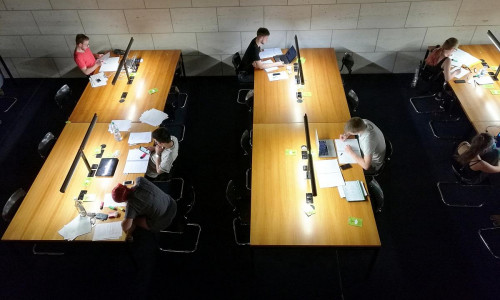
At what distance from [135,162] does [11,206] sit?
1514mm

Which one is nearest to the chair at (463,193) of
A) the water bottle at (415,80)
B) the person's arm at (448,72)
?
the person's arm at (448,72)

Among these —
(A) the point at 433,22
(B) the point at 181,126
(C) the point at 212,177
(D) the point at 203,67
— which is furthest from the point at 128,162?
(A) the point at 433,22

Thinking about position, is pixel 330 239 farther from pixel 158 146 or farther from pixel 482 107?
pixel 482 107

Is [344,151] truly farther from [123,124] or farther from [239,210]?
[123,124]

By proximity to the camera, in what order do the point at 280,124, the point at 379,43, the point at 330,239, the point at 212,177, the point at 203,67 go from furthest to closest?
1. the point at 203,67
2. the point at 379,43
3. the point at 212,177
4. the point at 280,124
5. the point at 330,239

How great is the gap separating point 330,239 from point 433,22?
5.05m

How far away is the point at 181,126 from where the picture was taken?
6613 millimetres

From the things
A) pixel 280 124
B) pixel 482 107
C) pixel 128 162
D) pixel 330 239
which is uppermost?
pixel 482 107

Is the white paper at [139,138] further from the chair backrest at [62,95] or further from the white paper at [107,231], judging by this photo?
the chair backrest at [62,95]

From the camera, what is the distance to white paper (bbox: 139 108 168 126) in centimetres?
537

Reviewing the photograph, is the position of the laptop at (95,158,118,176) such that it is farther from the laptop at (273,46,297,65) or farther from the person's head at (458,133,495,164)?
Result: the person's head at (458,133,495,164)

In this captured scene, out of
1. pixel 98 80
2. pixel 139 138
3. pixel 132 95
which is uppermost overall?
pixel 98 80

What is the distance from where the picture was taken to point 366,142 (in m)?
4.55

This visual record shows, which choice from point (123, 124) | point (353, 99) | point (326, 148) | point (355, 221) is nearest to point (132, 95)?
point (123, 124)
